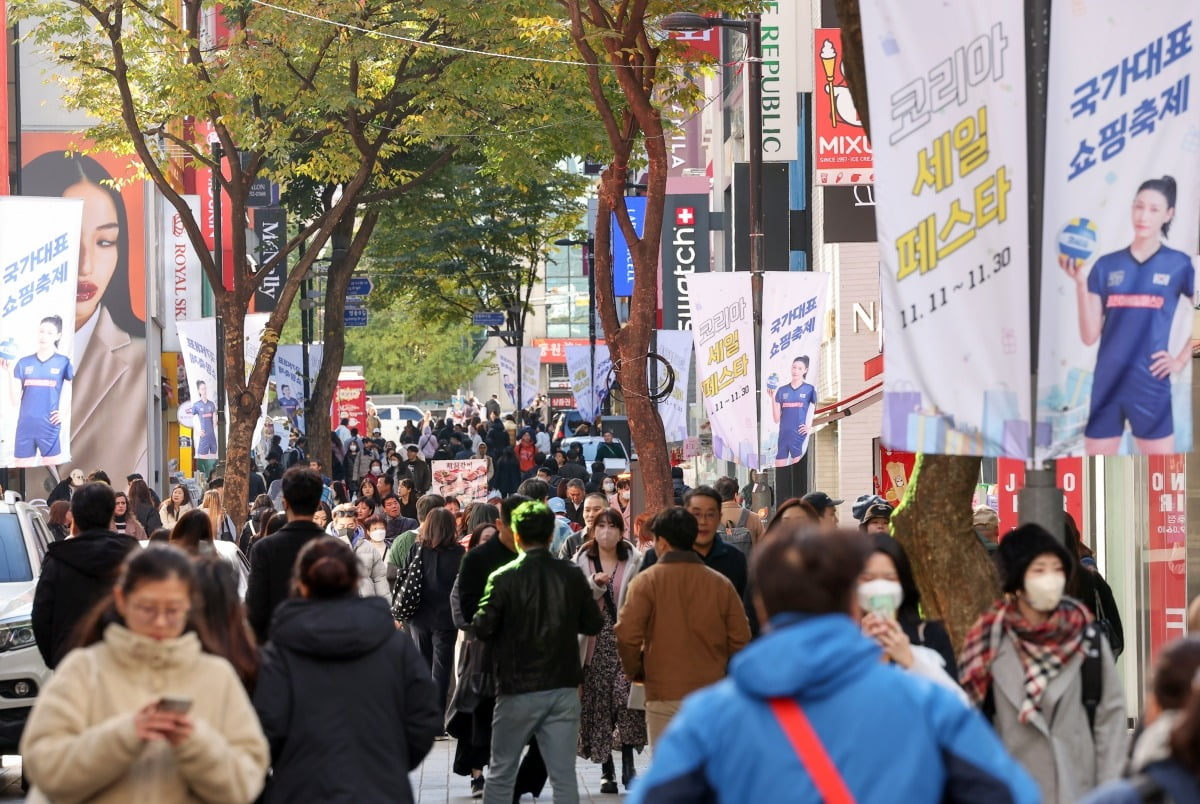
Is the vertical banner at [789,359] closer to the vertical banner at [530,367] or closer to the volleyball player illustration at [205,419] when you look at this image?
the volleyball player illustration at [205,419]

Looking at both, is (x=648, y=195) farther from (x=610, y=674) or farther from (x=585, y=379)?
(x=585, y=379)

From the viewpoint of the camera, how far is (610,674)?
12422 millimetres

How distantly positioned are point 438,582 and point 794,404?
6.61m

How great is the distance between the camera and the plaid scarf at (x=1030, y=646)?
6.75m

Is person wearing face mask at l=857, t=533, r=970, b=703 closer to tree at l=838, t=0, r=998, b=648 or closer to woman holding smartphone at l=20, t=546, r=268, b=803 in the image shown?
woman holding smartphone at l=20, t=546, r=268, b=803

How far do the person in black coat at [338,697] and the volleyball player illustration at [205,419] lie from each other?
25.2 metres

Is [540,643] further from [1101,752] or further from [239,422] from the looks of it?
[239,422]

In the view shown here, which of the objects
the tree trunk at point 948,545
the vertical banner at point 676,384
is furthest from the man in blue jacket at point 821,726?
the vertical banner at point 676,384

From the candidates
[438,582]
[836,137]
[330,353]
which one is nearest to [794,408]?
[836,137]

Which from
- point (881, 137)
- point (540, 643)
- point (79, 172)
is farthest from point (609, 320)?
point (79, 172)

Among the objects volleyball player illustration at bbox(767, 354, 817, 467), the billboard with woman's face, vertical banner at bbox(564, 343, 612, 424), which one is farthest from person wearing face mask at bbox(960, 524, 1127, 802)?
vertical banner at bbox(564, 343, 612, 424)

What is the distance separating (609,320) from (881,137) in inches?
534

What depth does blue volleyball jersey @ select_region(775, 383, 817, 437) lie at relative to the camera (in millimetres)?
19828

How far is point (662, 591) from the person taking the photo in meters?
9.76
